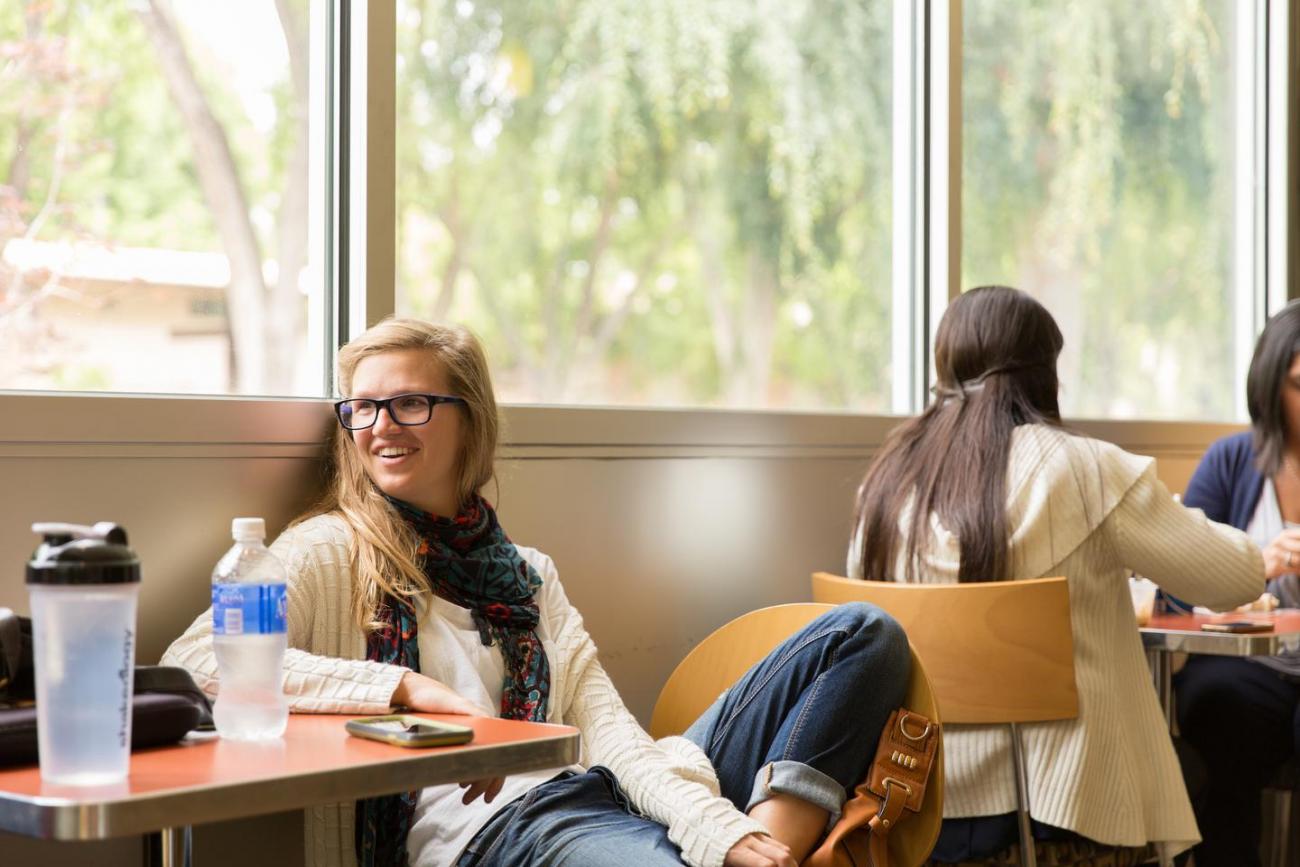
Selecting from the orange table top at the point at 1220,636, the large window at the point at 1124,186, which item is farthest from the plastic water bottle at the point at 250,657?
the large window at the point at 1124,186

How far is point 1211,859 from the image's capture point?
116 inches

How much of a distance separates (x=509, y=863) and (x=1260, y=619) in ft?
5.34

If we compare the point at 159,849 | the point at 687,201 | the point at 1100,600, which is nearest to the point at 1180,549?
the point at 1100,600

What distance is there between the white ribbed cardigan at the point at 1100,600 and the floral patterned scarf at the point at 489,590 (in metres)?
0.71

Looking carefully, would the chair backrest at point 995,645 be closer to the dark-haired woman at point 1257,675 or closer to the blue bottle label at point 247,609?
the dark-haired woman at point 1257,675

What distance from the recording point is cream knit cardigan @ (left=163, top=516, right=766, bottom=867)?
5.29 ft

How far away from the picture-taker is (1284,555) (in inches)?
115

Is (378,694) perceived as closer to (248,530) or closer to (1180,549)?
(248,530)

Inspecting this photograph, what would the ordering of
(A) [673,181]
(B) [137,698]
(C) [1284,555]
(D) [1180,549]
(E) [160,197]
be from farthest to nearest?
(A) [673,181] < (C) [1284,555] < (D) [1180,549] < (E) [160,197] < (B) [137,698]

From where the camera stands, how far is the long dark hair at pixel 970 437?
7.63 ft

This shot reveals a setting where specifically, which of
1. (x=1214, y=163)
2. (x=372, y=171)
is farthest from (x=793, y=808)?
(x=1214, y=163)

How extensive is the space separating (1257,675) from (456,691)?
1.88 metres

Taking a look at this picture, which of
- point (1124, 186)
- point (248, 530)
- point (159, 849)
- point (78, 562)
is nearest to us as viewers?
point (78, 562)

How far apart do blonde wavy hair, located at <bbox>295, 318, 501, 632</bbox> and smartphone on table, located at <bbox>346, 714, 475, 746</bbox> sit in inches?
19.7
